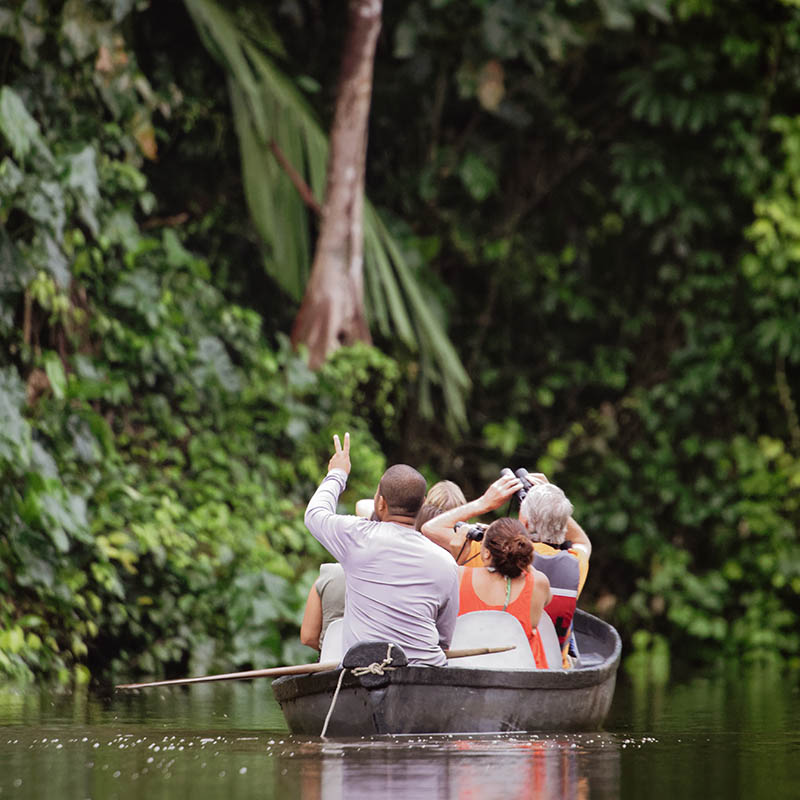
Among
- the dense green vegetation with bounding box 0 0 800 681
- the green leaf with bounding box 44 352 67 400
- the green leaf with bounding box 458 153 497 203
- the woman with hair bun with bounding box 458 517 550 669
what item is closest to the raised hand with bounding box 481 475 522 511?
the woman with hair bun with bounding box 458 517 550 669

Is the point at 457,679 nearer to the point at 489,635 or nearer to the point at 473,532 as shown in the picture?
the point at 489,635

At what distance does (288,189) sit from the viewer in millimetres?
16031

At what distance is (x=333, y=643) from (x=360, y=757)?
4.35 feet

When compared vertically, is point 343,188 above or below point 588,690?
A: above

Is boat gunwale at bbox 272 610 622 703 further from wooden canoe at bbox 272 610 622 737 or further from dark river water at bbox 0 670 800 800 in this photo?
dark river water at bbox 0 670 800 800

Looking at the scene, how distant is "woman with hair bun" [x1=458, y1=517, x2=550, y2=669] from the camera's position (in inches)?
322

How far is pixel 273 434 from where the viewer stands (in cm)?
1546

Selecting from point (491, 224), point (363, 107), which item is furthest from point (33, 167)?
point (491, 224)

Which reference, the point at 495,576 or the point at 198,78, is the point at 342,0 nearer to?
the point at 198,78

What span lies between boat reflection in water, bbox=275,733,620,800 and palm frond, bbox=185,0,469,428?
8163 millimetres

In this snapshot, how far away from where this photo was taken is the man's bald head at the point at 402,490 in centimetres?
747

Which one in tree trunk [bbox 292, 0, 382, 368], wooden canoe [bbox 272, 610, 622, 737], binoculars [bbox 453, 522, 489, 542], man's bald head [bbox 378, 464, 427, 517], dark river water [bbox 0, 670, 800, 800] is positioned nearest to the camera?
dark river water [bbox 0, 670, 800, 800]

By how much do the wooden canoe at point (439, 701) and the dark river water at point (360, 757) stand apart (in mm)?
93

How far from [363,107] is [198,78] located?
1620mm
